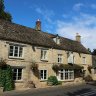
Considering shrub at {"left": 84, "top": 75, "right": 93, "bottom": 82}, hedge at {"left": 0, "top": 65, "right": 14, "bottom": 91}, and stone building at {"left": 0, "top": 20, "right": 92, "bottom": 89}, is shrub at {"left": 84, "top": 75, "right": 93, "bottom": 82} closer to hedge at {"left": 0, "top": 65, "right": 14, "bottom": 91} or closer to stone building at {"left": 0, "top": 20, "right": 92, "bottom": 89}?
stone building at {"left": 0, "top": 20, "right": 92, "bottom": 89}

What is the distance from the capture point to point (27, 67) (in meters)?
27.9

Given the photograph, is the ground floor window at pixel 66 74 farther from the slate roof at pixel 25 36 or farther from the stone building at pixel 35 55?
the slate roof at pixel 25 36

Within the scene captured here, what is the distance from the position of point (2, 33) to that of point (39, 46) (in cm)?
654

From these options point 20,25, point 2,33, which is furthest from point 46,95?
point 20,25

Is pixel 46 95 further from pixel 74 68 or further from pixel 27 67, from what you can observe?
pixel 74 68

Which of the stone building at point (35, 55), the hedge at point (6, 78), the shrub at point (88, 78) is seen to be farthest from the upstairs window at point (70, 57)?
the hedge at point (6, 78)

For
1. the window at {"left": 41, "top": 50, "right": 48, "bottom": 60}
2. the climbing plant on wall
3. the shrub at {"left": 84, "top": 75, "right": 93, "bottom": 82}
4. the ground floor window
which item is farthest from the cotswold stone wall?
the shrub at {"left": 84, "top": 75, "right": 93, "bottom": 82}

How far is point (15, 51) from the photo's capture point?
2662 cm

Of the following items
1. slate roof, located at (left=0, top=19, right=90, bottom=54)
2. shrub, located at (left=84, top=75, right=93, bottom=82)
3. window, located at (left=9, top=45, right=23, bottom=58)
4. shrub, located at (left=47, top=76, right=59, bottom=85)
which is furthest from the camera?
shrub, located at (left=84, top=75, right=93, bottom=82)

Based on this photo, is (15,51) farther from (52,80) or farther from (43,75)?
(52,80)

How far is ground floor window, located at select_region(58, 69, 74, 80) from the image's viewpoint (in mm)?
33662

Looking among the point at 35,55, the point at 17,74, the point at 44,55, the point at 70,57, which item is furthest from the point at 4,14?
the point at 17,74

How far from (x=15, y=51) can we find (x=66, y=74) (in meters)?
12.1

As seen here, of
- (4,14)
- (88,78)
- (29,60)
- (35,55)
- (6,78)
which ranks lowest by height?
(88,78)
